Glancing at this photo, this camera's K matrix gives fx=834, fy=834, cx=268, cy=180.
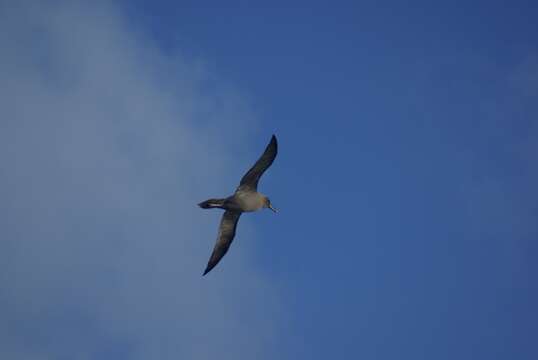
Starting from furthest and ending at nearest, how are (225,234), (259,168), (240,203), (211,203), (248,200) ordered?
(225,234) → (248,200) → (240,203) → (211,203) → (259,168)

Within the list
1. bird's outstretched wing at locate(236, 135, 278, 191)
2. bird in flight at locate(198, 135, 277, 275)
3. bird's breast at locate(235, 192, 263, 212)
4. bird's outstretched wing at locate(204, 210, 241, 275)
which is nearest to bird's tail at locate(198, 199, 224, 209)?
bird in flight at locate(198, 135, 277, 275)

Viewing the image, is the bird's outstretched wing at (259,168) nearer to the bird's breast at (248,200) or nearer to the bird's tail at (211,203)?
the bird's breast at (248,200)

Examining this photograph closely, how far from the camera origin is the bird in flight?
2736cm

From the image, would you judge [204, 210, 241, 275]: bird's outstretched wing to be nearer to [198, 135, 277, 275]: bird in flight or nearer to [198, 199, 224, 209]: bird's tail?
[198, 135, 277, 275]: bird in flight

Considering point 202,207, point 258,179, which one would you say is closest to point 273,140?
point 258,179

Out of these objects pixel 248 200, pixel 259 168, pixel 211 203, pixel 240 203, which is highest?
pixel 259 168

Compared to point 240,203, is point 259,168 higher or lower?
higher

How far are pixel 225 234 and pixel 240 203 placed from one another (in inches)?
60.0

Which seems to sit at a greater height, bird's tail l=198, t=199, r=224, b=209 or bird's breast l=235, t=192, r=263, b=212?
bird's breast l=235, t=192, r=263, b=212

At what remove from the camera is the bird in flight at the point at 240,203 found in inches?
1077

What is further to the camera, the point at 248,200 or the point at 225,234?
the point at 225,234

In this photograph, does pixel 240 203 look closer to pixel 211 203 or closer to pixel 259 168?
pixel 211 203

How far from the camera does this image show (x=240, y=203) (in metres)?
28.5

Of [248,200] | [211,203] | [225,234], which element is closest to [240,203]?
[248,200]
